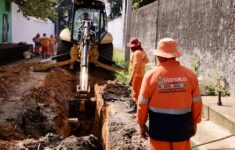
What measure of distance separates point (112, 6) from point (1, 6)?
36535 millimetres

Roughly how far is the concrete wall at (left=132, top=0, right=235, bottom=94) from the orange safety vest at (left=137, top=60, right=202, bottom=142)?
4759mm

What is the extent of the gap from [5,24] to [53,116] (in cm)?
1855

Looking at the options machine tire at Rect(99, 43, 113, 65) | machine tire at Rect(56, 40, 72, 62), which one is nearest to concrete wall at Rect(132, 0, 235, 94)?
machine tire at Rect(99, 43, 113, 65)

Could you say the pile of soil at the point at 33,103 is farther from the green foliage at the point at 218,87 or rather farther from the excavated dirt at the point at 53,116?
the green foliage at the point at 218,87

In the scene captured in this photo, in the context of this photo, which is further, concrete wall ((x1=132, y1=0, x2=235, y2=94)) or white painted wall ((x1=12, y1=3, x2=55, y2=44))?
white painted wall ((x1=12, y1=3, x2=55, y2=44))

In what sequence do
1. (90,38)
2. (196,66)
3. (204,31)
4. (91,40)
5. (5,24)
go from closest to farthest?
(204,31), (196,66), (90,38), (91,40), (5,24)

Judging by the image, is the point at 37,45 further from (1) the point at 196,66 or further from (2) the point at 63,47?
(1) the point at 196,66

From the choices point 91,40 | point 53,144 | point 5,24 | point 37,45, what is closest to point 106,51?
point 91,40

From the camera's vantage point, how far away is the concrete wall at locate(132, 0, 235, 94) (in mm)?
9789

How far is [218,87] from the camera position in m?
8.80

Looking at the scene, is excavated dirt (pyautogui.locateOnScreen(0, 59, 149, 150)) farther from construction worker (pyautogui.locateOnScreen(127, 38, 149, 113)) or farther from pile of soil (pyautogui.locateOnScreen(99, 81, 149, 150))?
construction worker (pyautogui.locateOnScreen(127, 38, 149, 113))

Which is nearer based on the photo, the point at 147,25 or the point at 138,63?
the point at 138,63

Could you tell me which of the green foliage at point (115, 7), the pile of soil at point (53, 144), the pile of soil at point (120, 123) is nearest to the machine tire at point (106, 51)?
the pile of soil at point (120, 123)

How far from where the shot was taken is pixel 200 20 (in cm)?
1246
